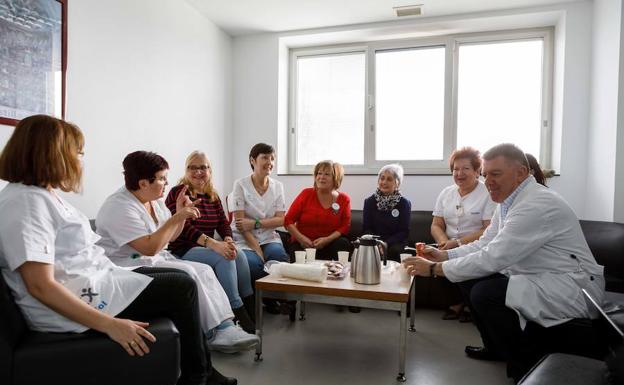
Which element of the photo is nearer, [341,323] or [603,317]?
[603,317]

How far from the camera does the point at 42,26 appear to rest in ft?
7.24

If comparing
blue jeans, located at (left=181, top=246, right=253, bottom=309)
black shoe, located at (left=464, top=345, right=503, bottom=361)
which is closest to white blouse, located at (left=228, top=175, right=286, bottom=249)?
blue jeans, located at (left=181, top=246, right=253, bottom=309)

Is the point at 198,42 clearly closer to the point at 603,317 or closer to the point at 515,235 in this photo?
the point at 515,235

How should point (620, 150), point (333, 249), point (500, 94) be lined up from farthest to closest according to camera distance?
point (500, 94) → point (333, 249) → point (620, 150)

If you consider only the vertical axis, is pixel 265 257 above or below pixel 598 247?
below

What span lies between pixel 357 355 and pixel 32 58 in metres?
2.47

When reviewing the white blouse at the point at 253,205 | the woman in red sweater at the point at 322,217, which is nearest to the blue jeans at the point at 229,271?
the white blouse at the point at 253,205

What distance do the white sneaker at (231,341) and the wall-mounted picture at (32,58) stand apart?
1.57 meters

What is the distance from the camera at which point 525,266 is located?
6.18ft

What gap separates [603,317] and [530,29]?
3.42m

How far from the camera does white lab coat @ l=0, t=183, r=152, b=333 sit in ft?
3.75

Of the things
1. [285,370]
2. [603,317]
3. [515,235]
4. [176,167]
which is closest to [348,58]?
[176,167]

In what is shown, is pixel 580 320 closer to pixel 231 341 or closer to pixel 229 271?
pixel 231 341

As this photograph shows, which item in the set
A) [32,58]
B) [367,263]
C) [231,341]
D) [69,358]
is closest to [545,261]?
[367,263]
